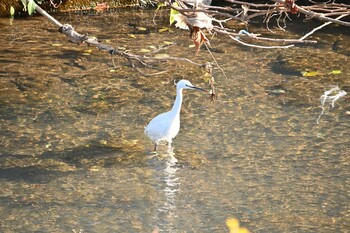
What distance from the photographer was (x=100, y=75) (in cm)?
738

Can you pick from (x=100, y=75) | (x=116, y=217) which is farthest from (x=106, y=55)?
(x=116, y=217)

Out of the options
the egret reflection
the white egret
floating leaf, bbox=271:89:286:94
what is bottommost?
the egret reflection

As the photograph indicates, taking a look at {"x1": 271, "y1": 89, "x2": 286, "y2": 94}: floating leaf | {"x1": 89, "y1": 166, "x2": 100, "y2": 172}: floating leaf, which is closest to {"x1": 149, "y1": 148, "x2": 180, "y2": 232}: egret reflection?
{"x1": 89, "y1": 166, "x2": 100, "y2": 172}: floating leaf

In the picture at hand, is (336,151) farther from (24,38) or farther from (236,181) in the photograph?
(24,38)

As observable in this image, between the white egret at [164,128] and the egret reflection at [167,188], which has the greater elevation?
the white egret at [164,128]

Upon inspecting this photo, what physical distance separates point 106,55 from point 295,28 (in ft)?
8.71

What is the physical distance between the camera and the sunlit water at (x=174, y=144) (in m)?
4.63

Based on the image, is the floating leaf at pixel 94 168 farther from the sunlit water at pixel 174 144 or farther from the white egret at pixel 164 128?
the white egret at pixel 164 128

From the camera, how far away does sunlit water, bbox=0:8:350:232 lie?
182 inches

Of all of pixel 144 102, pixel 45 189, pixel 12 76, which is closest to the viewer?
pixel 45 189

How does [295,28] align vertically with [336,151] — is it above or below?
above

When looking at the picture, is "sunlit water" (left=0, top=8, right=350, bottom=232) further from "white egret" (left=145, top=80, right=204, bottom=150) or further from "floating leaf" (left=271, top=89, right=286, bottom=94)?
"white egret" (left=145, top=80, right=204, bottom=150)

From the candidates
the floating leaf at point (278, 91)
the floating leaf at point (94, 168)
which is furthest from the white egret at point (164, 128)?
the floating leaf at point (278, 91)

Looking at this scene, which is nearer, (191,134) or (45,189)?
(45,189)
